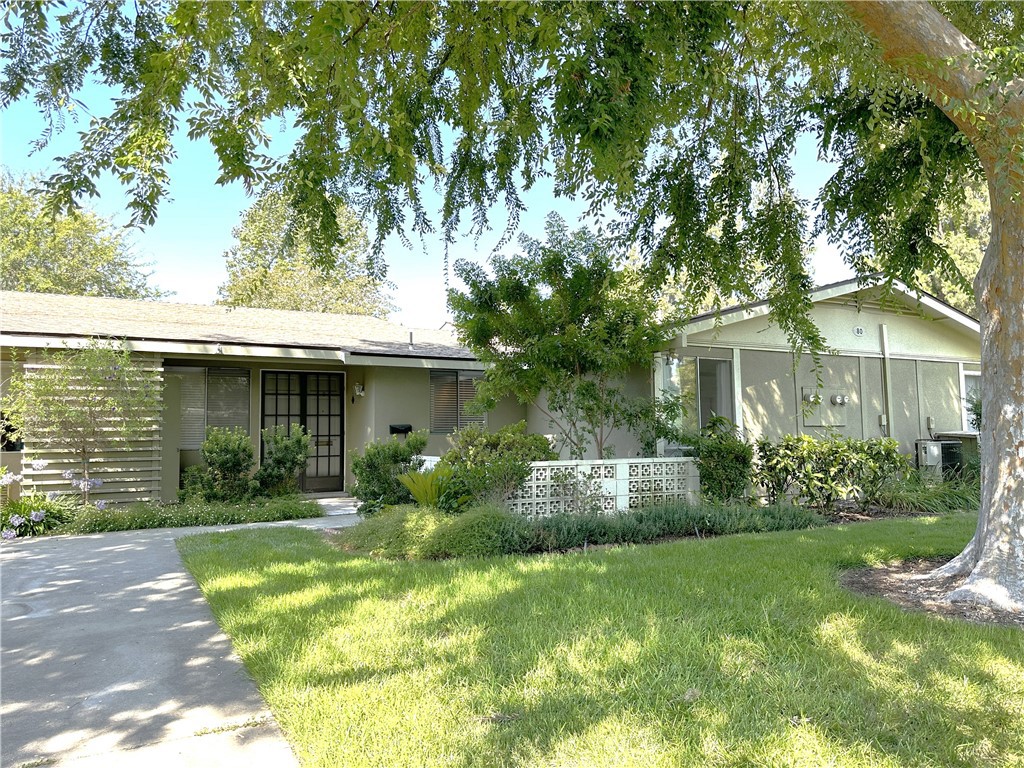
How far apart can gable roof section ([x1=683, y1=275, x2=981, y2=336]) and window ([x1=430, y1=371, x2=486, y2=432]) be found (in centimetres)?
484

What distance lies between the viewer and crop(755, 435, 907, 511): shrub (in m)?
10.1

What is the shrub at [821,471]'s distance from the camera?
10102 mm

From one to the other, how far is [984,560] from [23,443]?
39.3 feet

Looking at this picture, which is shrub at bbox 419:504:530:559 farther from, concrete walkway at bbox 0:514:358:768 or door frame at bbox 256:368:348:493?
door frame at bbox 256:368:348:493

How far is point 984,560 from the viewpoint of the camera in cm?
521

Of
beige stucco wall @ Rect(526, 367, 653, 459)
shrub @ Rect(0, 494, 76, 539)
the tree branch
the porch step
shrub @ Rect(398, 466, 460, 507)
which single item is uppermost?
the tree branch

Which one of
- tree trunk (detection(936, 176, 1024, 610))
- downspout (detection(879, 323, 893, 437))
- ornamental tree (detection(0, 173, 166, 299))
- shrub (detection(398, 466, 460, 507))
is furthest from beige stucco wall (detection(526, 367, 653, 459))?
ornamental tree (detection(0, 173, 166, 299))

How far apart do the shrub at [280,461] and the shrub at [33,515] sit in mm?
2826

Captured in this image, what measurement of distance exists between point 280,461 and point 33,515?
3.59 metres

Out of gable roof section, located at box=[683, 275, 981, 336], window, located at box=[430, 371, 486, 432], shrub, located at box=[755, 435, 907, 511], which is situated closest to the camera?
shrub, located at box=[755, 435, 907, 511]

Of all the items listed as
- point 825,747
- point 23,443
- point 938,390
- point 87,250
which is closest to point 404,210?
point 825,747

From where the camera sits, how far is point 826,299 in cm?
1205

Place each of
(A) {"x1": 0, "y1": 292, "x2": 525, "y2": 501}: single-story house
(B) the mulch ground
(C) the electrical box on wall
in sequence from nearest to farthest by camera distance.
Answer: (B) the mulch ground < (A) {"x1": 0, "y1": 292, "x2": 525, "y2": 501}: single-story house < (C) the electrical box on wall

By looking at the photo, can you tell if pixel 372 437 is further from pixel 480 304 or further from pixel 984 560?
pixel 984 560
